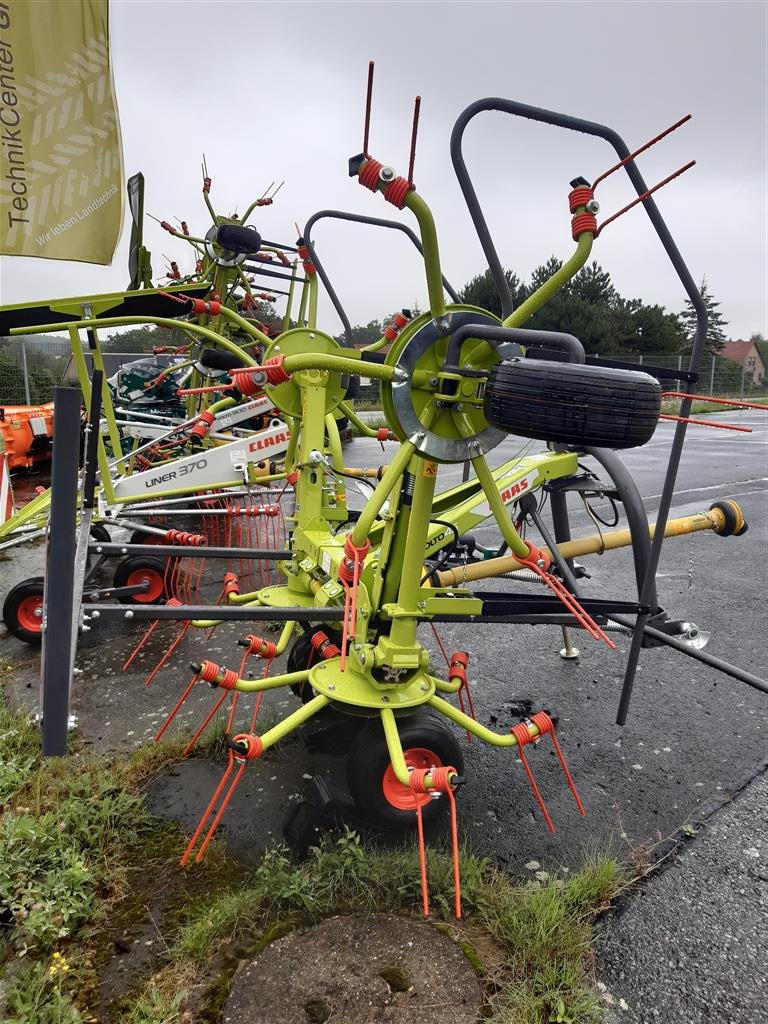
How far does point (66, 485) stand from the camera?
1842 mm

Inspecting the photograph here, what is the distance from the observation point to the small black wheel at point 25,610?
4.12 m

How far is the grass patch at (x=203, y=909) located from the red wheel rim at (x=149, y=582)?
2.35 m

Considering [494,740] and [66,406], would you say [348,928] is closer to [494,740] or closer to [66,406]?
[494,740]

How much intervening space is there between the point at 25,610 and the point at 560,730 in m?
3.32

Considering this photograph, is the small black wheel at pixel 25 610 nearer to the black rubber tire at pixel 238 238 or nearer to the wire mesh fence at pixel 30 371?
the black rubber tire at pixel 238 238

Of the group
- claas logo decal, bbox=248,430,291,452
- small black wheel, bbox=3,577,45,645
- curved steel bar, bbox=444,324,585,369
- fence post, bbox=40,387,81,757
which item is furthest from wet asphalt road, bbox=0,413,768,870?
curved steel bar, bbox=444,324,585,369

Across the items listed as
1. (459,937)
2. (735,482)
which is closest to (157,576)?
(459,937)

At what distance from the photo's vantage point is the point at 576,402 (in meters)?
1.65

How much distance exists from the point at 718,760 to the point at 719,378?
119ft

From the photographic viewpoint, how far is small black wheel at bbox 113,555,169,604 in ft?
Result: 15.5

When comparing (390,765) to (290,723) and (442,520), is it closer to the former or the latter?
(290,723)

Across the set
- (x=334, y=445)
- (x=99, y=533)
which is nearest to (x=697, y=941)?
Result: (x=334, y=445)

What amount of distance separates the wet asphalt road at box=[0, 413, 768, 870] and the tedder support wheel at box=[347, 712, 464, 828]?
0.33 m

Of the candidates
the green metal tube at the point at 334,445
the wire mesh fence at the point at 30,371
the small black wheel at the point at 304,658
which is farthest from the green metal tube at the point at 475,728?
the wire mesh fence at the point at 30,371
